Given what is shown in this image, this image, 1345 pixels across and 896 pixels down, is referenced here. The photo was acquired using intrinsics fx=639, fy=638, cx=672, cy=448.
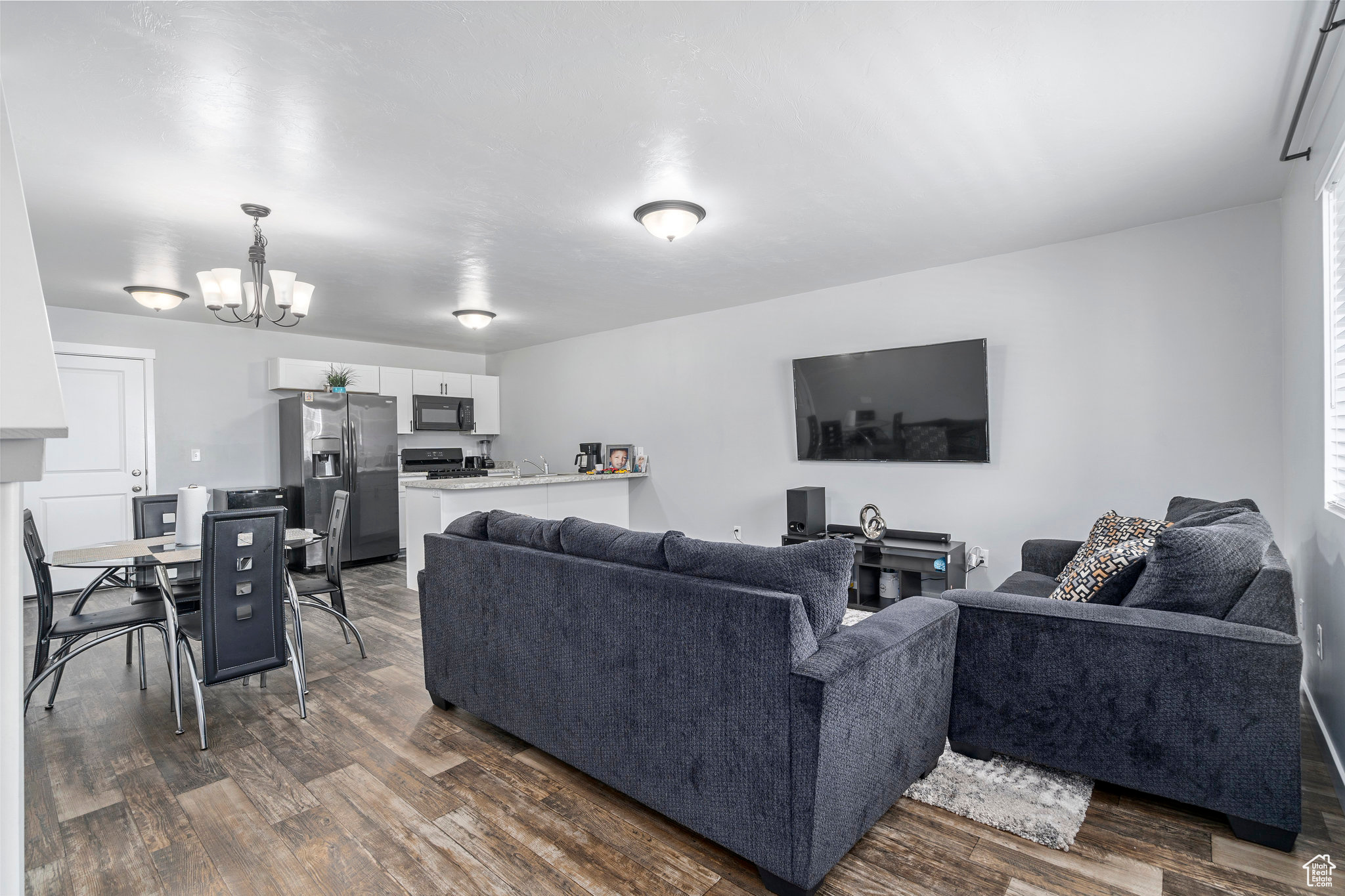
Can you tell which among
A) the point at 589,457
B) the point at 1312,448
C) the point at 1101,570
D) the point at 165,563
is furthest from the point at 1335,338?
the point at 589,457

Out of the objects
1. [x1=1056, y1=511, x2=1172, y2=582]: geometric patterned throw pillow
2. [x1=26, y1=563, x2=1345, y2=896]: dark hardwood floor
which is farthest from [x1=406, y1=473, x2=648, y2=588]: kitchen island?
[x1=1056, y1=511, x2=1172, y2=582]: geometric patterned throw pillow

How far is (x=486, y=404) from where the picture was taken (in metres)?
8.08

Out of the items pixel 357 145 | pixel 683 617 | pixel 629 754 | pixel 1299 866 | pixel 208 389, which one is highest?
pixel 357 145

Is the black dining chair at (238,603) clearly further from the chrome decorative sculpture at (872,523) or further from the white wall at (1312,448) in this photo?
the white wall at (1312,448)

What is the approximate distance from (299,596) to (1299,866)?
4.27 m

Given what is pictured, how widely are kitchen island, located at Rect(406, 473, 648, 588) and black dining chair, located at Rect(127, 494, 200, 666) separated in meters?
1.39

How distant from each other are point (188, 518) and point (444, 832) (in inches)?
87.6

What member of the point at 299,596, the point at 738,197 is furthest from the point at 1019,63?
the point at 299,596

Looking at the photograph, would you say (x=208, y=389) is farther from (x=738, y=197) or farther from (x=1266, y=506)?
(x=1266, y=506)

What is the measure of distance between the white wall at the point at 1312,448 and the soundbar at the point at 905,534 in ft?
5.90

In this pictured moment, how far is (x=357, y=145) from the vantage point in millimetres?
2627

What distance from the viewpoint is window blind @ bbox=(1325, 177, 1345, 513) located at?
88.5 inches

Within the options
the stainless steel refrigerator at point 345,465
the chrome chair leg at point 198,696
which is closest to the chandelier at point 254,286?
the chrome chair leg at point 198,696

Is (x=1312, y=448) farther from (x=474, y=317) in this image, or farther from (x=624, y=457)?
(x=474, y=317)
